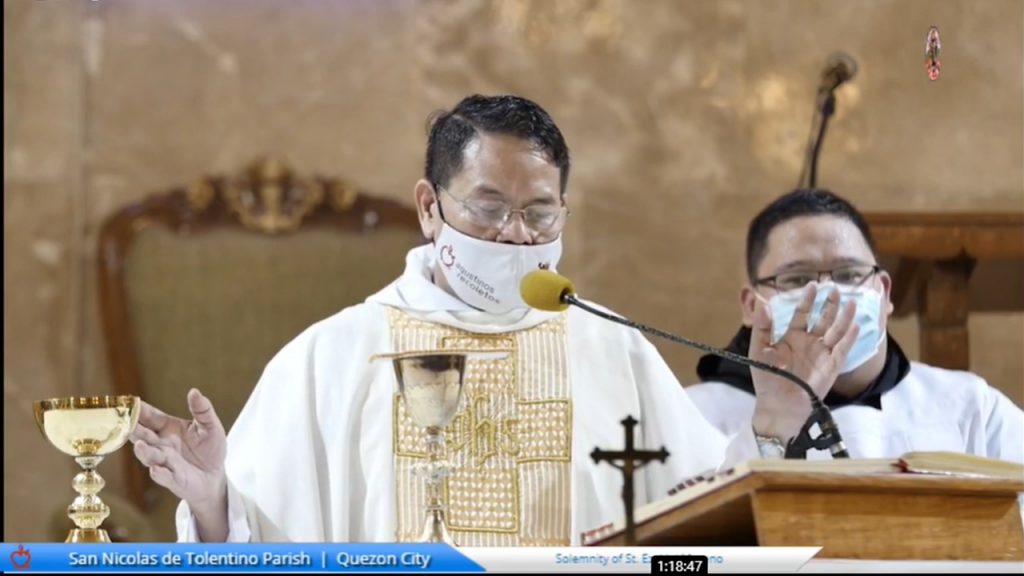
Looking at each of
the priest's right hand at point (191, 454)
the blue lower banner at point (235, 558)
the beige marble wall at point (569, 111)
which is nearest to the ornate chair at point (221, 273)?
the beige marble wall at point (569, 111)

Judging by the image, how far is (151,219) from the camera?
4379 millimetres

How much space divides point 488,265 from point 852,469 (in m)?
1.20

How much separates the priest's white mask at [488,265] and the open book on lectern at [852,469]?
0.92 meters

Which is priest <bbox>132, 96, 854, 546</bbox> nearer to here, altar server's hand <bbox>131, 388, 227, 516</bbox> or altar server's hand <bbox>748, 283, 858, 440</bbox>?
altar server's hand <bbox>748, 283, 858, 440</bbox>

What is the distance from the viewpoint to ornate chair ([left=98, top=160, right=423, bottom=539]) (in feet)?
13.8

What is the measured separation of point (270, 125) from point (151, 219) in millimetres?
384

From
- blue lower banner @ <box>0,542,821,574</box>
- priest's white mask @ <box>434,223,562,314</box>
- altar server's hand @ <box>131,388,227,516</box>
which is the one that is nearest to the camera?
blue lower banner @ <box>0,542,821,574</box>

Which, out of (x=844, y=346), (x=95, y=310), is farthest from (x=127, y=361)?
(x=844, y=346)

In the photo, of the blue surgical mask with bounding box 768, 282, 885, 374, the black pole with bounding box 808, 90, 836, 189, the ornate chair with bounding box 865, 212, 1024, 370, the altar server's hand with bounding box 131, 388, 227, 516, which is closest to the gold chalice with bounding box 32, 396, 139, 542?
the altar server's hand with bounding box 131, 388, 227, 516

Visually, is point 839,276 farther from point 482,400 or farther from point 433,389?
point 433,389

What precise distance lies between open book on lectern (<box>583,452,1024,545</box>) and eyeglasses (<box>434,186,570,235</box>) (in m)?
0.98

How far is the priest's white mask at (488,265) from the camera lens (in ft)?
11.9

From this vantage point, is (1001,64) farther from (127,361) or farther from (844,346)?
(127,361)

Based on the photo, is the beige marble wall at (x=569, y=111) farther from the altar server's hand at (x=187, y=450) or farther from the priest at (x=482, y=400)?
the altar server's hand at (x=187, y=450)
